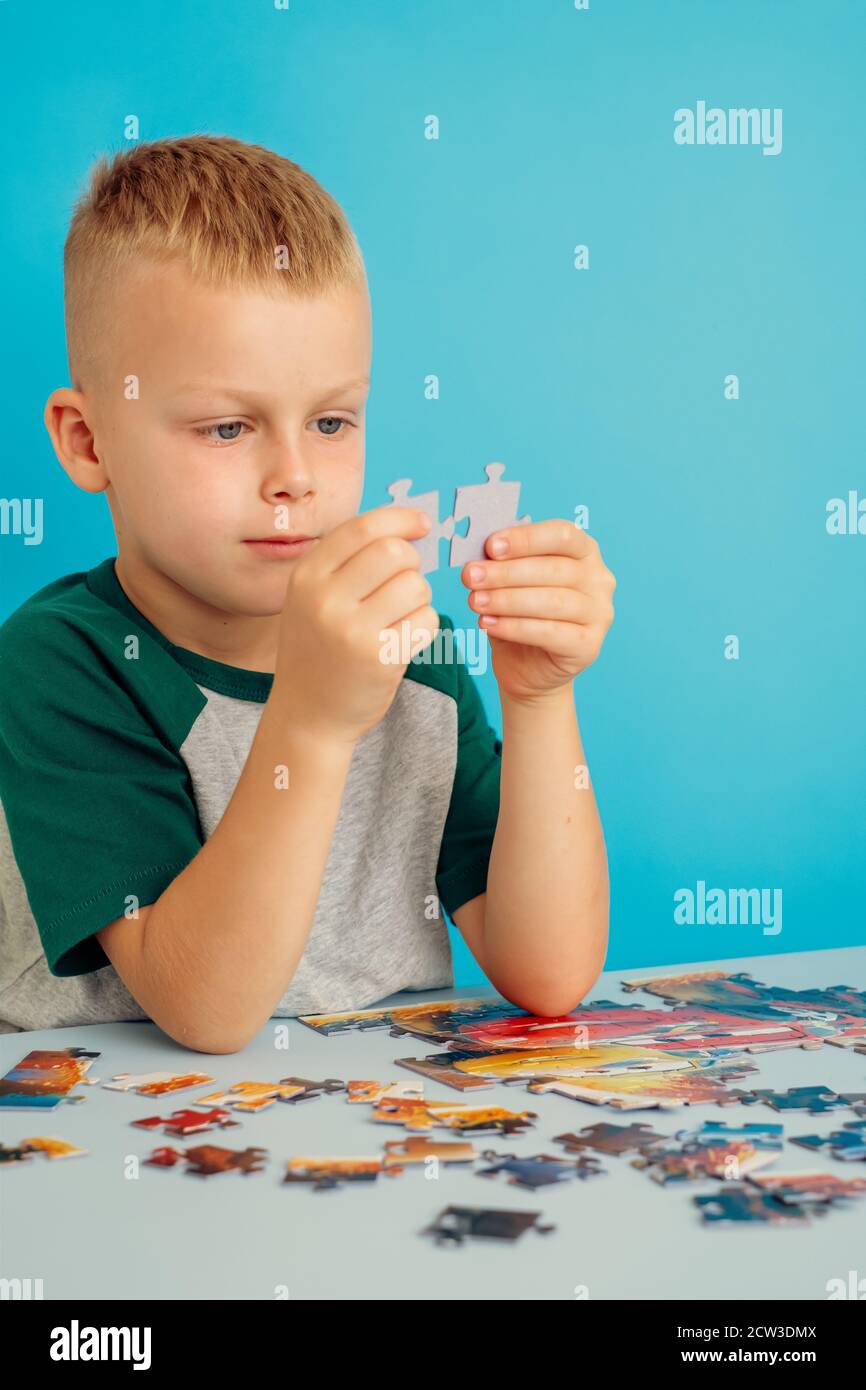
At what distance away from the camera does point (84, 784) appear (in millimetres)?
1305

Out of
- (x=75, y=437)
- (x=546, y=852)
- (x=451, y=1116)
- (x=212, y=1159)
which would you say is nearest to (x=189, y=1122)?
(x=212, y=1159)

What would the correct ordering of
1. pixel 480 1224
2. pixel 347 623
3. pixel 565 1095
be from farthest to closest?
pixel 347 623 → pixel 565 1095 → pixel 480 1224

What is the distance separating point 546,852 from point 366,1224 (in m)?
0.63

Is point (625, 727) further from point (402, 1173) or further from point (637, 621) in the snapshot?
point (402, 1173)

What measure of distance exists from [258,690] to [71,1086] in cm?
56

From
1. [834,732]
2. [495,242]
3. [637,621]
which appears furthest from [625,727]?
[495,242]

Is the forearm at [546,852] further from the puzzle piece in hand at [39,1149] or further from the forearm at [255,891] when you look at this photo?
the puzzle piece in hand at [39,1149]

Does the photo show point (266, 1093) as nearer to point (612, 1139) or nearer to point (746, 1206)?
point (612, 1139)

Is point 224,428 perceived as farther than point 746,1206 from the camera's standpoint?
Yes

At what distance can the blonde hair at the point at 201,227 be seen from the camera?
137 centimetres

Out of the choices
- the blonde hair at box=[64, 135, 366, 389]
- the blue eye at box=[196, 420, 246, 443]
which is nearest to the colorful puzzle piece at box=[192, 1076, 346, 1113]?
the blue eye at box=[196, 420, 246, 443]

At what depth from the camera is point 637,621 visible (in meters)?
2.84

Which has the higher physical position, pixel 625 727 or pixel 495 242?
pixel 495 242

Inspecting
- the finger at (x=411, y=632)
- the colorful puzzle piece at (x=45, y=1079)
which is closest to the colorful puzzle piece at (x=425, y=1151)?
the colorful puzzle piece at (x=45, y=1079)
